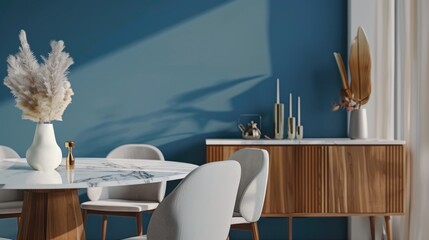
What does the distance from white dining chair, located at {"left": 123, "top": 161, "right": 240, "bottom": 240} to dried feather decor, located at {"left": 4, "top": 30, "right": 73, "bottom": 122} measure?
0.82 meters

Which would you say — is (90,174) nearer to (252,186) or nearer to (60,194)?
(60,194)

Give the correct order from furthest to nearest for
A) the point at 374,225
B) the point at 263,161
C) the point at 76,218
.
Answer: the point at 374,225
the point at 263,161
the point at 76,218

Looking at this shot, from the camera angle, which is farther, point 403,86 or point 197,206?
point 403,86

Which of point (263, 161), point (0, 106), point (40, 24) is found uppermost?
point (40, 24)

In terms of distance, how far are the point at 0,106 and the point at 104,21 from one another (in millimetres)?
947

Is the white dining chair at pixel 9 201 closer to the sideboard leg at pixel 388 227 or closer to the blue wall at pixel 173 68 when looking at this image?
the blue wall at pixel 173 68

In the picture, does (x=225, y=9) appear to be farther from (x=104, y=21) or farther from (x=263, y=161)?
(x=263, y=161)

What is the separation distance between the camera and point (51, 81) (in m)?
2.72

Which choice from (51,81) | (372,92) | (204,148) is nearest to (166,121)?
(204,148)

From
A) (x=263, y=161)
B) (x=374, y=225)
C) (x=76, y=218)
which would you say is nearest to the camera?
(x=76, y=218)

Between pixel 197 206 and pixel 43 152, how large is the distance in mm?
879

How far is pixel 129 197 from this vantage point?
4105 mm

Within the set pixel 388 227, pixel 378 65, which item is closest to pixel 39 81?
pixel 388 227

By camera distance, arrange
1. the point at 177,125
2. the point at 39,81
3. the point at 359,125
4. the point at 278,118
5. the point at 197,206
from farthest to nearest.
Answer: the point at 177,125 < the point at 278,118 < the point at 359,125 < the point at 39,81 < the point at 197,206
